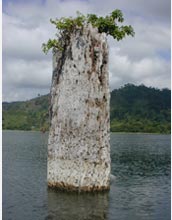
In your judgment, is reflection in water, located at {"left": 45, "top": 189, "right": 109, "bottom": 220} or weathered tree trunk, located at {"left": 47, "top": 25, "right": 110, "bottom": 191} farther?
weathered tree trunk, located at {"left": 47, "top": 25, "right": 110, "bottom": 191}

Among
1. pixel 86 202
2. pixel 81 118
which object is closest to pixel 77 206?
pixel 86 202

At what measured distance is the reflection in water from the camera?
19.3 metres

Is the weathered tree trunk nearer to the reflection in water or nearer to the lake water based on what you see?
the reflection in water

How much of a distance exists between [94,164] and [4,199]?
18.8 ft

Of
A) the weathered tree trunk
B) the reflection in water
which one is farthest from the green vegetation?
the reflection in water

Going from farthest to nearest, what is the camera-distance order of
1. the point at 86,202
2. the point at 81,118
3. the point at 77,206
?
1. the point at 81,118
2. the point at 86,202
3. the point at 77,206

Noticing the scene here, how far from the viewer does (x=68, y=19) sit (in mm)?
23797

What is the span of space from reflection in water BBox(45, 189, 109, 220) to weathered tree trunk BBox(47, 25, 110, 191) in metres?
0.55

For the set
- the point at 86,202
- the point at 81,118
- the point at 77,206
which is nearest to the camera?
the point at 77,206

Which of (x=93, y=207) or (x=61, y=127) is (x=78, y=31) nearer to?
(x=61, y=127)

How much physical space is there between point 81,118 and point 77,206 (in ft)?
16.6

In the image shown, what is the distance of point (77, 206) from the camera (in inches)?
826

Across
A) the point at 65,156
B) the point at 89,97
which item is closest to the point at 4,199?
the point at 65,156

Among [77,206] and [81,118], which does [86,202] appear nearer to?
[77,206]
